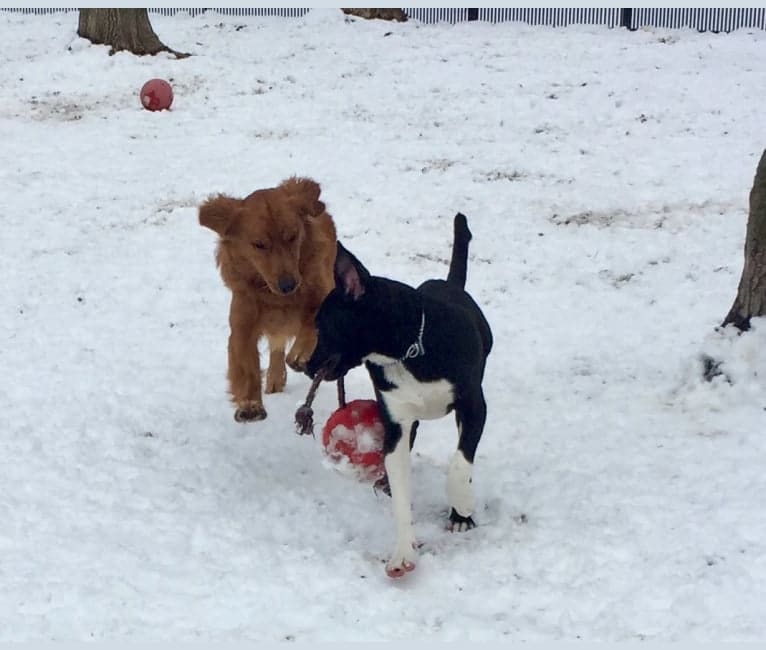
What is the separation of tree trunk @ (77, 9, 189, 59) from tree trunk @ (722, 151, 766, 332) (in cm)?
1104

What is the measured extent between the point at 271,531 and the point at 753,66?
38.0 feet

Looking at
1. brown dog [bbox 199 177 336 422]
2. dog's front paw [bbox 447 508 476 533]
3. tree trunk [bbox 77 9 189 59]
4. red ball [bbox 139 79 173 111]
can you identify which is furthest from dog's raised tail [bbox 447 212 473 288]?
tree trunk [bbox 77 9 189 59]

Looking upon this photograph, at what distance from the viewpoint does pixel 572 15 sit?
1955 centimetres

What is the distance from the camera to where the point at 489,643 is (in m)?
3.50

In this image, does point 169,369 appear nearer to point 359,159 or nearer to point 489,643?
point 489,643

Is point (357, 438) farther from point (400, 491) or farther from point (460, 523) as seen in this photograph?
point (460, 523)

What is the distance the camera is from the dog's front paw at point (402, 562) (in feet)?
13.1

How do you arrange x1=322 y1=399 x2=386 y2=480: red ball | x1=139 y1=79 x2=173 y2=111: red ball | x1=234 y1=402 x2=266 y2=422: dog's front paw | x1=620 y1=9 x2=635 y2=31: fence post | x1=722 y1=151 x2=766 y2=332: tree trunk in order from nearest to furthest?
x1=322 y1=399 x2=386 y2=480: red ball → x1=234 y1=402 x2=266 y2=422: dog's front paw → x1=722 y1=151 x2=766 y2=332: tree trunk → x1=139 y1=79 x2=173 y2=111: red ball → x1=620 y1=9 x2=635 y2=31: fence post

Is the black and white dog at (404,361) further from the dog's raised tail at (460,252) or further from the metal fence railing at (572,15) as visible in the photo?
the metal fence railing at (572,15)

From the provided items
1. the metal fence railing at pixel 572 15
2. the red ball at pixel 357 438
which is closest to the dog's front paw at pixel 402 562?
the red ball at pixel 357 438

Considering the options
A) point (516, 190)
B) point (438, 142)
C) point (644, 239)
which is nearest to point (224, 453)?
point (644, 239)

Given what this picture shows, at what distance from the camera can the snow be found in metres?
3.82

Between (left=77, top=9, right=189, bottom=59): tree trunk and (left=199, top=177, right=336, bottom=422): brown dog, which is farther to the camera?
(left=77, top=9, right=189, bottom=59): tree trunk

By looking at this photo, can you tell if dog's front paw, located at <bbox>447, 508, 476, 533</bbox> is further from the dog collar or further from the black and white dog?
the dog collar
